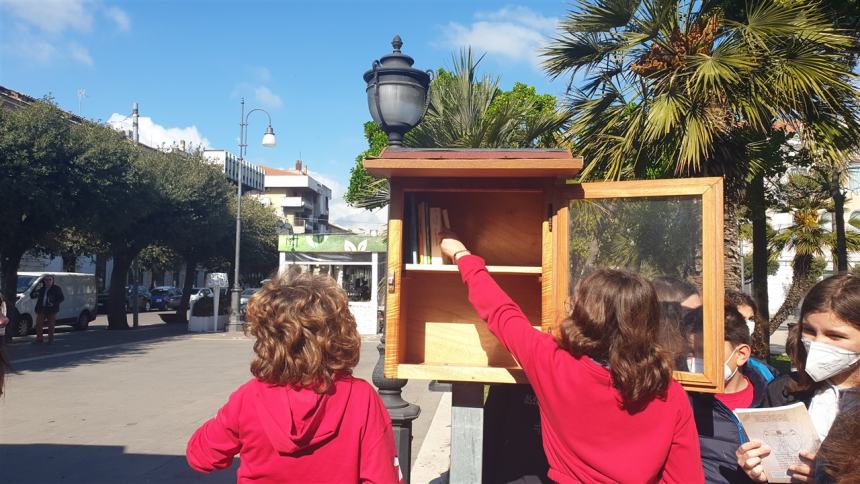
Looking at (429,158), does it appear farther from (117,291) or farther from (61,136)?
(117,291)

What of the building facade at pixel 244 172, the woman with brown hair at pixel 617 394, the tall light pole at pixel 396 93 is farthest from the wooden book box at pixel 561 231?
the building facade at pixel 244 172

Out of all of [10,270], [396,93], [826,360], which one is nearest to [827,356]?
[826,360]

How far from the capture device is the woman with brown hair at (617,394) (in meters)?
1.99

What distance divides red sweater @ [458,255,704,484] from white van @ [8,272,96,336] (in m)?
21.0

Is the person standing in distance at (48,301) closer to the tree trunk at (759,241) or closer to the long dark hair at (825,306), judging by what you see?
the tree trunk at (759,241)

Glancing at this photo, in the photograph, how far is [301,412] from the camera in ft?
6.64

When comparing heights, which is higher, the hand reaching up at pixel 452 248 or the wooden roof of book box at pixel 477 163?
the wooden roof of book box at pixel 477 163

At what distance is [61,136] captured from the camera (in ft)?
53.4

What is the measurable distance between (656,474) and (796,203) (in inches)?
711

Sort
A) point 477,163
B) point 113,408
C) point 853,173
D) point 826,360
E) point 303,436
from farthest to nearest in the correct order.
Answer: point 853,173, point 113,408, point 477,163, point 826,360, point 303,436

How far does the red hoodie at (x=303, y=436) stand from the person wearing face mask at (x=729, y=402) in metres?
1.18

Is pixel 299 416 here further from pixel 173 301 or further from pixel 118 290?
pixel 173 301

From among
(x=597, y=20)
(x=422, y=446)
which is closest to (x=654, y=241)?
(x=422, y=446)

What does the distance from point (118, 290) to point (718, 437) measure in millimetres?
23946
